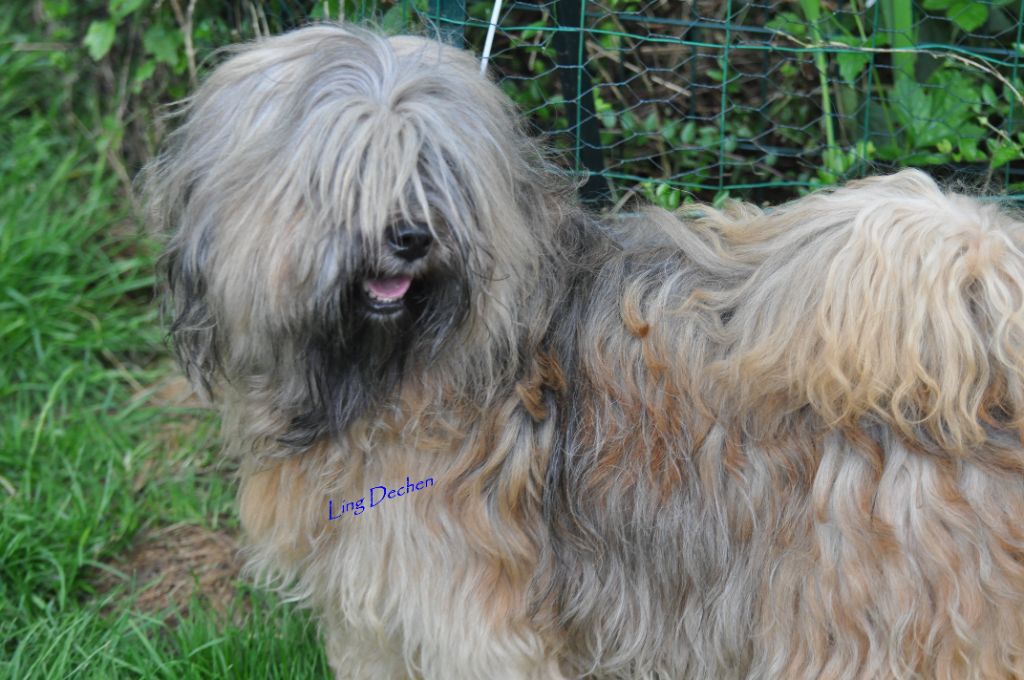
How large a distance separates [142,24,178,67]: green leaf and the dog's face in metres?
1.89

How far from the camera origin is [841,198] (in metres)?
2.51

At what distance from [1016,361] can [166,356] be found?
3.07 meters

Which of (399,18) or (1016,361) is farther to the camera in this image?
(399,18)

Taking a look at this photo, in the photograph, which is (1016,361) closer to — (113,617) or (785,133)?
(785,133)

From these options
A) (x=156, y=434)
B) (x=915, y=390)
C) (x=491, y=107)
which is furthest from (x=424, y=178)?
(x=156, y=434)

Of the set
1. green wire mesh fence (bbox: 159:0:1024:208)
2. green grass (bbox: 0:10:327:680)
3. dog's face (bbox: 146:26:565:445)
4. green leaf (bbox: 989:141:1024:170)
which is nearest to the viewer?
dog's face (bbox: 146:26:565:445)

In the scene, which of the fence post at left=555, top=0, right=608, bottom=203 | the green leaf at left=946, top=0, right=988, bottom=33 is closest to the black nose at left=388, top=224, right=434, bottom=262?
the fence post at left=555, top=0, right=608, bottom=203

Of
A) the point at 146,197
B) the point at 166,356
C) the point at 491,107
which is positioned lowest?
the point at 166,356

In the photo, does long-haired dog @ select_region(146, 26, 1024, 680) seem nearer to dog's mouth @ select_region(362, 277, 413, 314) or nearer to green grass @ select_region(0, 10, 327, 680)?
dog's mouth @ select_region(362, 277, 413, 314)

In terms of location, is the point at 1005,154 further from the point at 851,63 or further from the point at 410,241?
the point at 410,241

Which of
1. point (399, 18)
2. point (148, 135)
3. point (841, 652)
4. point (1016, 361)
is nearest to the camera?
point (1016, 361)

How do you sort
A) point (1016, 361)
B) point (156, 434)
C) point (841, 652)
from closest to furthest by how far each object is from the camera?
1. point (1016, 361)
2. point (841, 652)
3. point (156, 434)

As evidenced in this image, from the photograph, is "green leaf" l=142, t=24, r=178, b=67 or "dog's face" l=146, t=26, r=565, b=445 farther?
"green leaf" l=142, t=24, r=178, b=67

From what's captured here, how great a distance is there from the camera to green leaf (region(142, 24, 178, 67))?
4.33 meters
